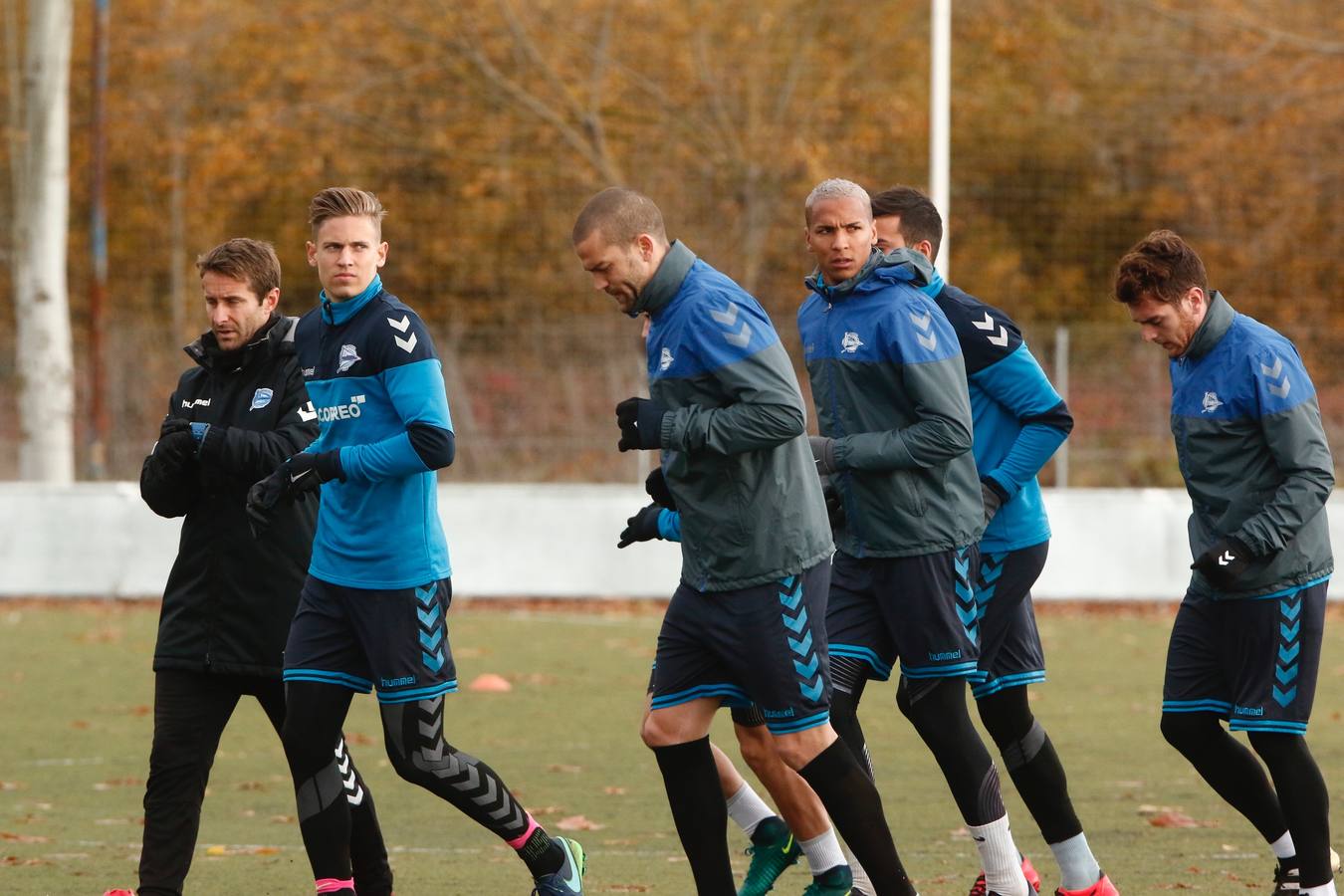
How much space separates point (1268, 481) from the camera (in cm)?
555

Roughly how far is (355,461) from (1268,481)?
100 inches

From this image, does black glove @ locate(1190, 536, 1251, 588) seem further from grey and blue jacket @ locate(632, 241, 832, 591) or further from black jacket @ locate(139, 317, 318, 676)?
black jacket @ locate(139, 317, 318, 676)

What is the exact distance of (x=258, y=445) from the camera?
5.51 metres

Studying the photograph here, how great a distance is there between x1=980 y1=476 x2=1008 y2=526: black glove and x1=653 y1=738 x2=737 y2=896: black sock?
125 cm

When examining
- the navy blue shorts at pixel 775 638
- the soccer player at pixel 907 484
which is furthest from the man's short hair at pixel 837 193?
the navy blue shorts at pixel 775 638

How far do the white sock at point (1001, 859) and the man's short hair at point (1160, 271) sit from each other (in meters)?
1.54

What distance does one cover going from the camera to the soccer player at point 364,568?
5.29 m

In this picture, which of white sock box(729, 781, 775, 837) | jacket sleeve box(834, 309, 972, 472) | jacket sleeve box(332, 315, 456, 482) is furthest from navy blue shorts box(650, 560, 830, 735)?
white sock box(729, 781, 775, 837)

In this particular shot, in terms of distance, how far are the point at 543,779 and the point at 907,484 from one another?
131 inches

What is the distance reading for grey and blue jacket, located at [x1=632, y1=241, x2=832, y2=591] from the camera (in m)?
4.86

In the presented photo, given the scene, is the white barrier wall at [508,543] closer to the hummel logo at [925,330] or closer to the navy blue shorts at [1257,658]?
the navy blue shorts at [1257,658]

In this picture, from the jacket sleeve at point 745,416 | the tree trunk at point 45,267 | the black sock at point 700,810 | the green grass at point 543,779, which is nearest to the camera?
the jacket sleeve at point 745,416

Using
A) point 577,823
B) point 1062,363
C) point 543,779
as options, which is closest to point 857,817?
point 577,823

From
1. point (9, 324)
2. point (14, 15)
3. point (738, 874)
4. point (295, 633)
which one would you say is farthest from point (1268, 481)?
point (14, 15)
